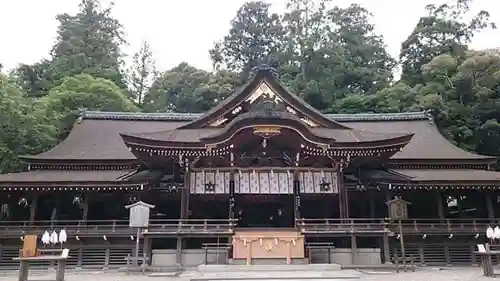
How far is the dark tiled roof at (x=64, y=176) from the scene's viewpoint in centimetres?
1442

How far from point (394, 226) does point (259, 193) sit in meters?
4.91

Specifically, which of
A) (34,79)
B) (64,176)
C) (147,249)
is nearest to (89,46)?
(34,79)

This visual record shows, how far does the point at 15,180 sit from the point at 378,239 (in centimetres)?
1305

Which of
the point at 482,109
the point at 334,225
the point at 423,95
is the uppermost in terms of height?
the point at 423,95

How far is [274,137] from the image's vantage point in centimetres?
1408

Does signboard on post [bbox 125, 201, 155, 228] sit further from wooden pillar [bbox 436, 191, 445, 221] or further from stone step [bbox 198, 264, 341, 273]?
wooden pillar [bbox 436, 191, 445, 221]

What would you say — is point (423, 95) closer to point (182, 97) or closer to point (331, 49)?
point (331, 49)

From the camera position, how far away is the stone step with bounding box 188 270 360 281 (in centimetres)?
1003

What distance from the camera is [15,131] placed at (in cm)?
1986

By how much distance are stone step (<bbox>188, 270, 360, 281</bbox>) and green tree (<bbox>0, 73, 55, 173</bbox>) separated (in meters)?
13.4

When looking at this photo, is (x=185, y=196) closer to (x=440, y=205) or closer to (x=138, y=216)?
(x=138, y=216)

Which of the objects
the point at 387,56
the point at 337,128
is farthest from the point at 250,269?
the point at 387,56

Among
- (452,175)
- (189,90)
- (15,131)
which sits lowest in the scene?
(452,175)

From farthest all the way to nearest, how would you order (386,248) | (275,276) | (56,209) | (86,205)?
(56,209), (86,205), (386,248), (275,276)
